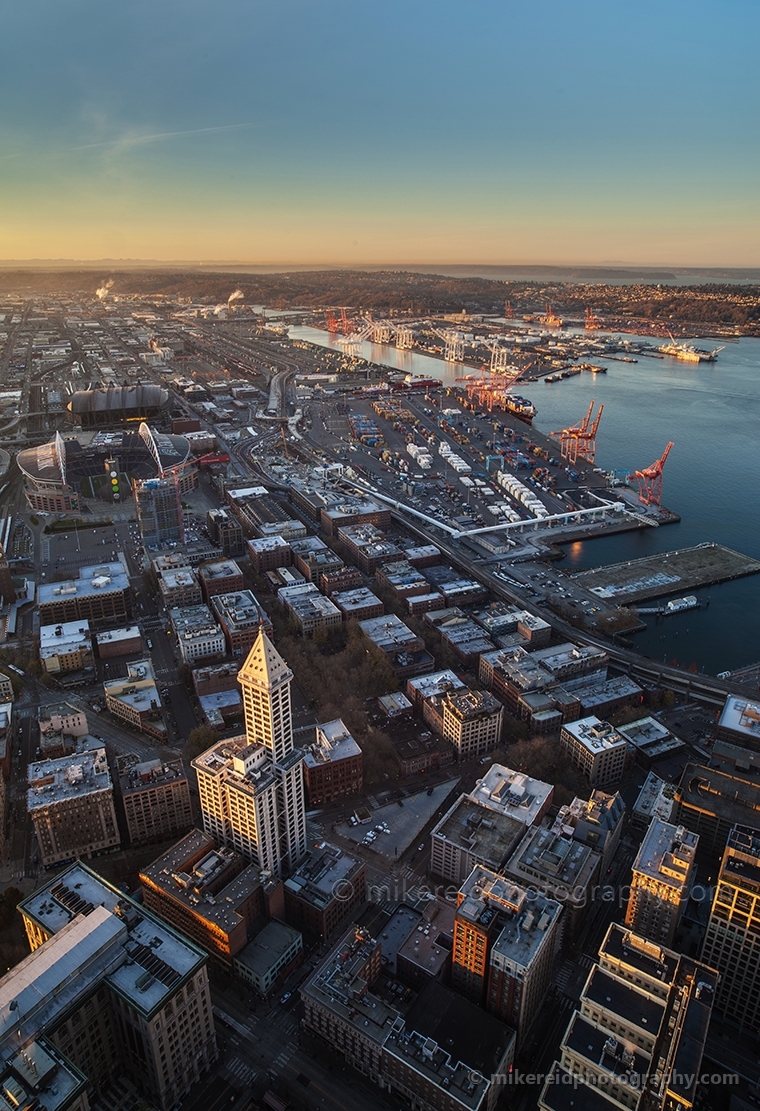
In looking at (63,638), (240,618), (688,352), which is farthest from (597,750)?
(688,352)

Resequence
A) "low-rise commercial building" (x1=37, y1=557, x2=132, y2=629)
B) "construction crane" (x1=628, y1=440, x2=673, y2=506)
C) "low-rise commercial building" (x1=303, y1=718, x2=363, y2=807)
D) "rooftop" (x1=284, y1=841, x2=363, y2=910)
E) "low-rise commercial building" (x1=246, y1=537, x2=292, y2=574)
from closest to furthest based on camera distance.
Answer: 1. "rooftop" (x1=284, y1=841, x2=363, y2=910)
2. "low-rise commercial building" (x1=303, y1=718, x2=363, y2=807)
3. "low-rise commercial building" (x1=37, y1=557, x2=132, y2=629)
4. "low-rise commercial building" (x1=246, y1=537, x2=292, y2=574)
5. "construction crane" (x1=628, y1=440, x2=673, y2=506)

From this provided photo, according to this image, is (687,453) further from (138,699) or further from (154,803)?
(154,803)

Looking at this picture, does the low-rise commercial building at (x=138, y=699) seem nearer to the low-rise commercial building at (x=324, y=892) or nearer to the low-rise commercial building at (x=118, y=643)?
the low-rise commercial building at (x=118, y=643)

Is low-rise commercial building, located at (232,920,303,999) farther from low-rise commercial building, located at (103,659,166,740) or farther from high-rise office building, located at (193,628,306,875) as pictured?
low-rise commercial building, located at (103,659,166,740)

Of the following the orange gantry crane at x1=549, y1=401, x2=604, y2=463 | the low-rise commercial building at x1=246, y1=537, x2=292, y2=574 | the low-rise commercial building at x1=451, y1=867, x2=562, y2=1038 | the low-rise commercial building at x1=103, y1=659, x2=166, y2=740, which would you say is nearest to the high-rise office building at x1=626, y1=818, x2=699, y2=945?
the low-rise commercial building at x1=451, y1=867, x2=562, y2=1038

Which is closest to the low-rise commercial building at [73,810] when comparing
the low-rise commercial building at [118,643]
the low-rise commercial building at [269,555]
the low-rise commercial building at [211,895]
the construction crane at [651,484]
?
the low-rise commercial building at [211,895]

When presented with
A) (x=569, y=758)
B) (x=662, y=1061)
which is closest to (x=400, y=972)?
(x=662, y=1061)
